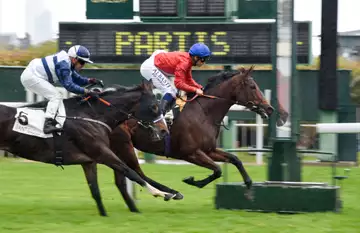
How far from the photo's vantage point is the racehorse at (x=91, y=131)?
7715mm

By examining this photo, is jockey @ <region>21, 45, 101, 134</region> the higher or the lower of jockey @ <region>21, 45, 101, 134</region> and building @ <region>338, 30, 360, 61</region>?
the lower

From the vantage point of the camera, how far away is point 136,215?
7.80 meters

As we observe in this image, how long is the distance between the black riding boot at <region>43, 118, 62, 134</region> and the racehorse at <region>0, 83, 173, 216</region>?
0.23 feet

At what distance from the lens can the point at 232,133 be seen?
1459 cm

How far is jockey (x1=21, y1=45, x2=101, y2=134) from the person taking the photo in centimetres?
772

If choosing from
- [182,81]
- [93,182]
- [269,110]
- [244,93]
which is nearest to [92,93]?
[93,182]

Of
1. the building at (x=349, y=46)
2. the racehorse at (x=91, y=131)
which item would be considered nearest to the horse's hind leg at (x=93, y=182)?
the racehorse at (x=91, y=131)

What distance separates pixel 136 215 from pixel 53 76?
61.8 inches

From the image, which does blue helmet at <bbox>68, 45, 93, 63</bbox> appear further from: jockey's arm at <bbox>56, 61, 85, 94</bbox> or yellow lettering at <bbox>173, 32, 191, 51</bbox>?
yellow lettering at <bbox>173, 32, 191, 51</bbox>

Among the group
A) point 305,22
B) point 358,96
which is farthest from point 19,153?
point 358,96

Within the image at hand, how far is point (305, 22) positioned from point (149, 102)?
18.3 ft

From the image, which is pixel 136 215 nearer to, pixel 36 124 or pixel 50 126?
pixel 50 126

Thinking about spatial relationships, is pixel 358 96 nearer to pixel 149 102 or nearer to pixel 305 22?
pixel 305 22

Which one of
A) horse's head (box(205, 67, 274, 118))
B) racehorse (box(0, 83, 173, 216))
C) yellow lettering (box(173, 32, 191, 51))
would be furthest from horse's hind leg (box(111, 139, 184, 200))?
yellow lettering (box(173, 32, 191, 51))
